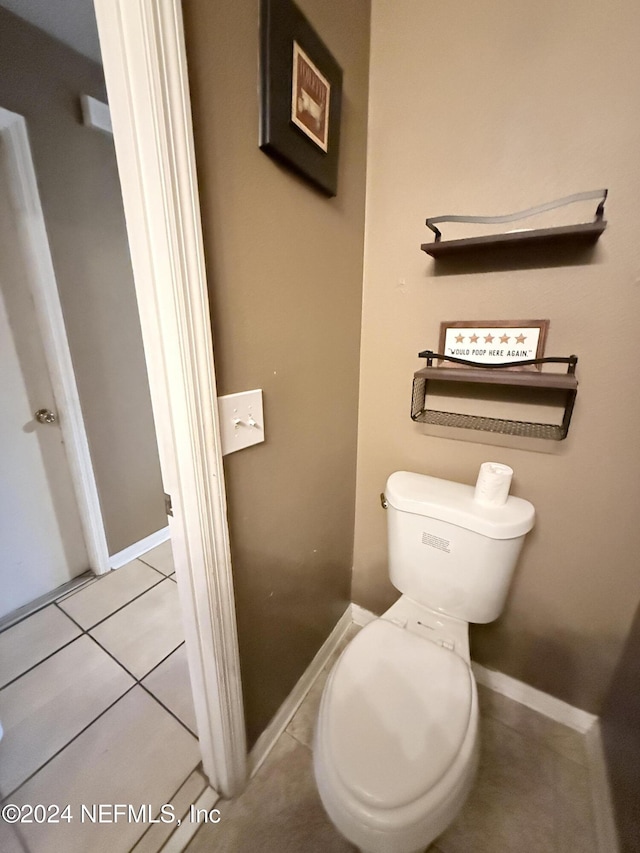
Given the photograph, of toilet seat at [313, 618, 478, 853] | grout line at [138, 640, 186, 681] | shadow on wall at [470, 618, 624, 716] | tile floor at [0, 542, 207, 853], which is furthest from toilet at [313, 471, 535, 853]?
grout line at [138, 640, 186, 681]

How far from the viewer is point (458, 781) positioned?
650 millimetres

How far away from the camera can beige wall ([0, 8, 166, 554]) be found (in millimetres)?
1233

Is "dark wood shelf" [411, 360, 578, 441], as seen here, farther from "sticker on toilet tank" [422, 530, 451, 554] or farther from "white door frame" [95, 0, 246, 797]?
"white door frame" [95, 0, 246, 797]

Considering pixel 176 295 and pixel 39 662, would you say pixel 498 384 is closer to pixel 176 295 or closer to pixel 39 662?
pixel 176 295

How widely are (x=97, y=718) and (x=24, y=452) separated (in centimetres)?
107

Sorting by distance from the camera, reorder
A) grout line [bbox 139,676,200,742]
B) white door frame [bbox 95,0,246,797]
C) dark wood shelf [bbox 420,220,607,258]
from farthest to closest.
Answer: grout line [bbox 139,676,200,742] < dark wood shelf [bbox 420,220,607,258] < white door frame [bbox 95,0,246,797]

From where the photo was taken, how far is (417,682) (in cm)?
79

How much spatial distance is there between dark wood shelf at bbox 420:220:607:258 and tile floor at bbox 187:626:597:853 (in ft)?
4.96

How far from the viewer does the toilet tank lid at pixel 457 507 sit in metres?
0.87

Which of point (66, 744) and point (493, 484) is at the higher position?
point (493, 484)

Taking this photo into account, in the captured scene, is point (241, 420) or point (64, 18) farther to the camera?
point (64, 18)

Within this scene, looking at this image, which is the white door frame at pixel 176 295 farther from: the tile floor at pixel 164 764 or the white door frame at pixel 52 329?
the white door frame at pixel 52 329

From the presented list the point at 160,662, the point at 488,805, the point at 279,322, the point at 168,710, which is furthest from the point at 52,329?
the point at 488,805

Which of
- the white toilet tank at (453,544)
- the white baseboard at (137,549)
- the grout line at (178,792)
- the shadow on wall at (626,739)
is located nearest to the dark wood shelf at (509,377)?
the white toilet tank at (453,544)
